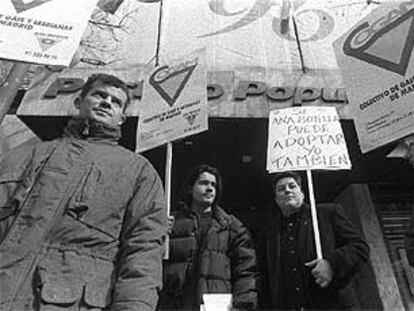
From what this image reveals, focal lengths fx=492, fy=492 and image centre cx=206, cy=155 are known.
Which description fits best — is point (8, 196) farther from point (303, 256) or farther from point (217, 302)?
point (303, 256)

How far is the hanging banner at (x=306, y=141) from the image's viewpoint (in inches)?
159

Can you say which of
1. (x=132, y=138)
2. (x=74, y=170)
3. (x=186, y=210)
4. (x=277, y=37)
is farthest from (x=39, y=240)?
(x=277, y=37)

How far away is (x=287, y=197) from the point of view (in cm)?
383

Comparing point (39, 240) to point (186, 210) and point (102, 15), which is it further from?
point (102, 15)

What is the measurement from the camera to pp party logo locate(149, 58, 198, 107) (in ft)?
14.7

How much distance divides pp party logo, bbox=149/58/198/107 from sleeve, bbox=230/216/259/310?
1.36 metres

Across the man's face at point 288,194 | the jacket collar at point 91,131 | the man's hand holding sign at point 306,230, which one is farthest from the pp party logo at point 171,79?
the jacket collar at point 91,131

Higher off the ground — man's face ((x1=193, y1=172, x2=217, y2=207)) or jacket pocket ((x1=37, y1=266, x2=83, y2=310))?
man's face ((x1=193, y1=172, x2=217, y2=207))

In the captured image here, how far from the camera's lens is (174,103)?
14.4ft

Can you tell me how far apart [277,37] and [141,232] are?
565 cm

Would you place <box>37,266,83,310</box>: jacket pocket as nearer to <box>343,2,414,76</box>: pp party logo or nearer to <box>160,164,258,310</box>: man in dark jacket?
<box>160,164,258,310</box>: man in dark jacket

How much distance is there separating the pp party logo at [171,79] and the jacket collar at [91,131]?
5.60 feet

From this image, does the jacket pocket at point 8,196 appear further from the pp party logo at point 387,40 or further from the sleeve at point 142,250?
the pp party logo at point 387,40

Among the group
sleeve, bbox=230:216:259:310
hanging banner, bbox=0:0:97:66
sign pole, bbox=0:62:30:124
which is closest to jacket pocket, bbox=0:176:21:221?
sign pole, bbox=0:62:30:124
